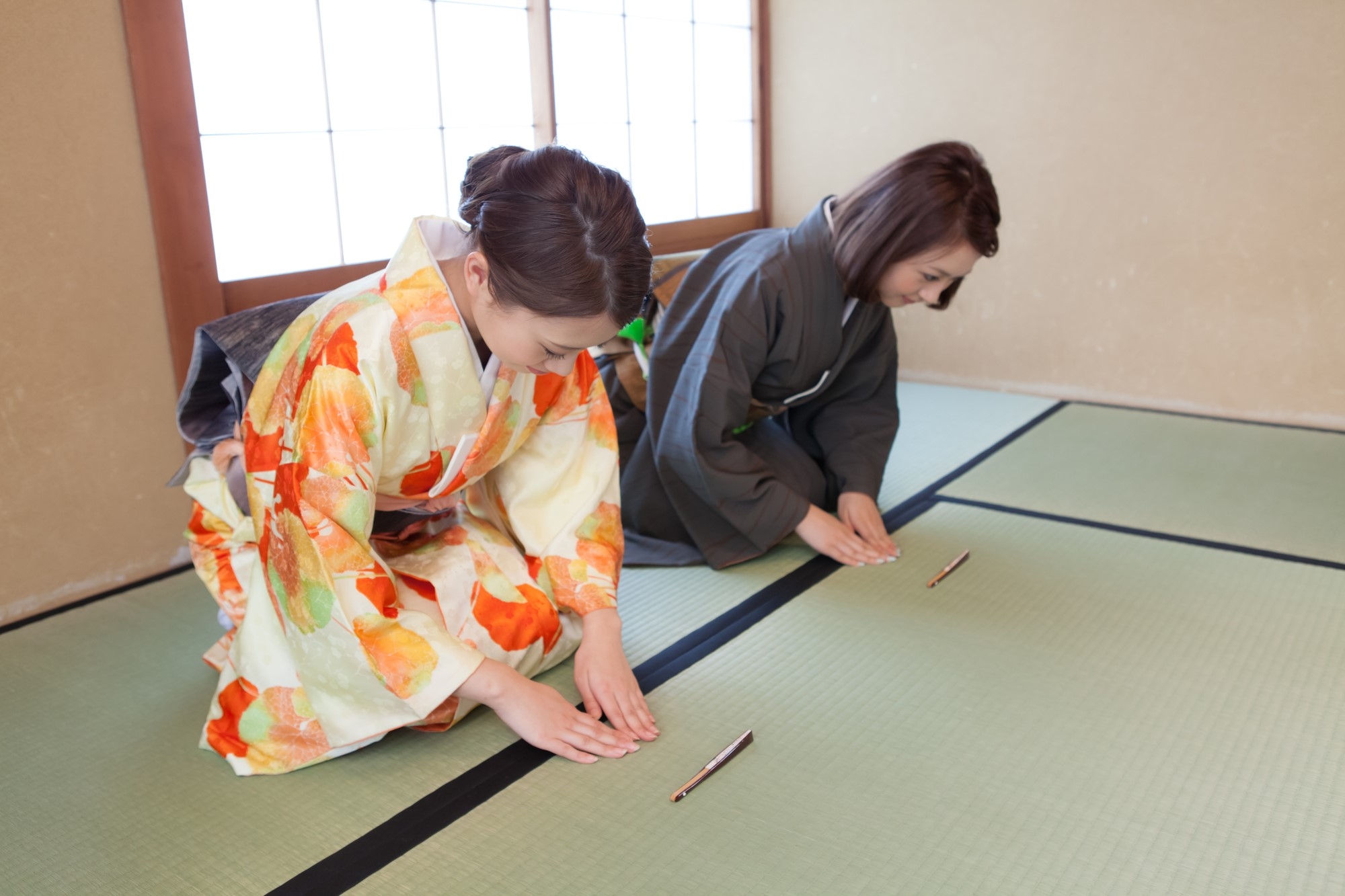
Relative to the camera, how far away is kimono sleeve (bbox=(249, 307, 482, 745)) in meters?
1.48

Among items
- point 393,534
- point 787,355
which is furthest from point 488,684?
point 787,355

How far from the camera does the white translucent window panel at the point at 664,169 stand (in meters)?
4.07

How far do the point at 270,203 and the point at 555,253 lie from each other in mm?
1775

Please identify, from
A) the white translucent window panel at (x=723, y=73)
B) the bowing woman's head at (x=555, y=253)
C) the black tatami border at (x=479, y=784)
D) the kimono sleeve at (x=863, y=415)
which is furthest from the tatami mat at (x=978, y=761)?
the white translucent window panel at (x=723, y=73)

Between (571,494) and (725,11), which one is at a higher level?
(725,11)

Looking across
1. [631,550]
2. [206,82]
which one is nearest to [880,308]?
[631,550]

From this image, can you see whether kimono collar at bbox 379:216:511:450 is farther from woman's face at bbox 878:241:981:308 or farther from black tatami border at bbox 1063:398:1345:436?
black tatami border at bbox 1063:398:1345:436

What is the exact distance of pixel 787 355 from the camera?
2.40 metres

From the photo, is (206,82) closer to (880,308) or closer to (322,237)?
(322,237)

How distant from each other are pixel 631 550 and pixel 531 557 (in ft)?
2.14

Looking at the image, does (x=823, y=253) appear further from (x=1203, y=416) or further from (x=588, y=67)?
(x=1203, y=416)

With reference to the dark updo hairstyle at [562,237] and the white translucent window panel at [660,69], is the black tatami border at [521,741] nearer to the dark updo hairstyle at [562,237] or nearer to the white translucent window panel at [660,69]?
the dark updo hairstyle at [562,237]

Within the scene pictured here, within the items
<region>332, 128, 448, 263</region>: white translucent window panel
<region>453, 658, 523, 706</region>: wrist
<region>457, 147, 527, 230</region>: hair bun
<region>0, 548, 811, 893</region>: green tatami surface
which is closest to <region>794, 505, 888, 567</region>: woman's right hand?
<region>0, 548, 811, 893</region>: green tatami surface

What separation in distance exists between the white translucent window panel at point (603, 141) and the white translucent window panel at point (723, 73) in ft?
1.55
